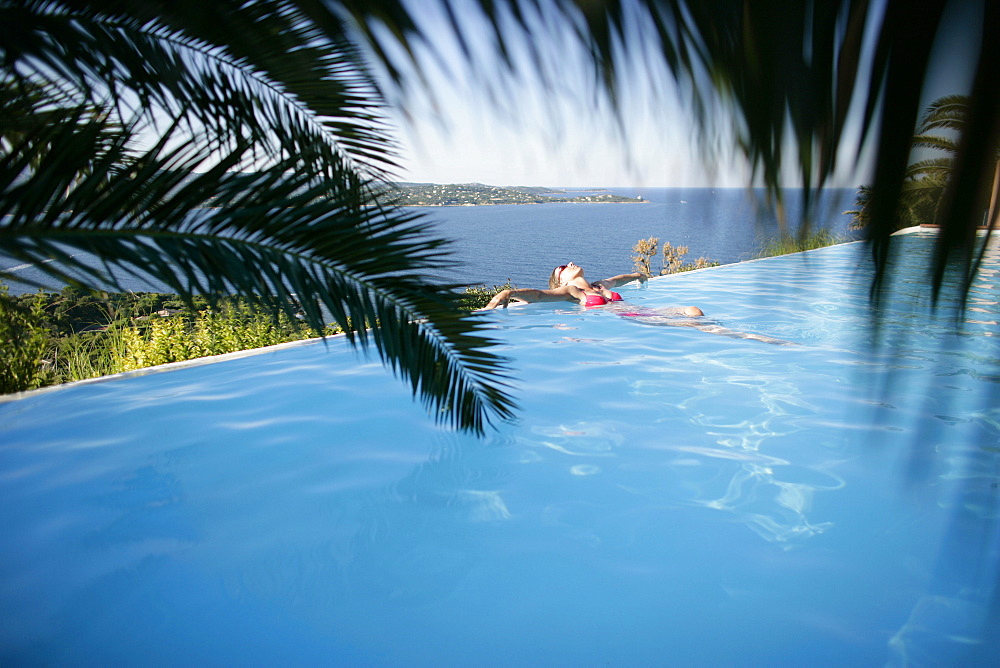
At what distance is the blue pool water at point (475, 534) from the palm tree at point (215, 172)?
1.16m

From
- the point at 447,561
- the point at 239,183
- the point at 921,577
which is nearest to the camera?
the point at 239,183

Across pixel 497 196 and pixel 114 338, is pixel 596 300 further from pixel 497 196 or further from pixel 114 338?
pixel 497 196

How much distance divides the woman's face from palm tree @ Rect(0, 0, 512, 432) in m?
6.67

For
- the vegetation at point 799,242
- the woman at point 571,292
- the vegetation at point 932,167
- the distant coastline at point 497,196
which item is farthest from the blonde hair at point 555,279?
the vegetation at point 932,167

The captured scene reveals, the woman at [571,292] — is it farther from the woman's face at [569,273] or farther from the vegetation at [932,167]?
the vegetation at [932,167]

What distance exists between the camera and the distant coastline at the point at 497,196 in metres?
0.67

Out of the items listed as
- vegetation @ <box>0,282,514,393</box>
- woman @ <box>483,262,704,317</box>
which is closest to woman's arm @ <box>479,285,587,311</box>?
woman @ <box>483,262,704,317</box>

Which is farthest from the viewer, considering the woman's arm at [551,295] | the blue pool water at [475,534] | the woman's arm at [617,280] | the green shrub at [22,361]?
the woman's arm at [617,280]

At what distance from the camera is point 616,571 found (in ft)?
10.8

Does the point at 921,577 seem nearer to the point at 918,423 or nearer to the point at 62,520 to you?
the point at 918,423

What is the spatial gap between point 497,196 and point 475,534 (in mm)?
2926

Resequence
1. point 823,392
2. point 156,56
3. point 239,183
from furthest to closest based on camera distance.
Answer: point 823,392
point 156,56
point 239,183

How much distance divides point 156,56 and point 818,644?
350 centimetres

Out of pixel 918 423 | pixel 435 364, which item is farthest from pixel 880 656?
pixel 918 423
